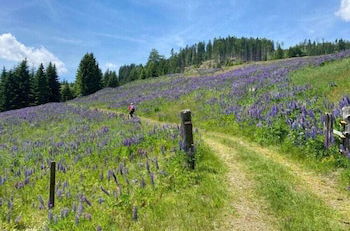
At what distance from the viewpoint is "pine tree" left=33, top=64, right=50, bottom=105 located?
65.4m

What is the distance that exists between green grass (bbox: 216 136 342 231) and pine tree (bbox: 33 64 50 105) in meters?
60.9

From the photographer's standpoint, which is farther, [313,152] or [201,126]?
[201,126]

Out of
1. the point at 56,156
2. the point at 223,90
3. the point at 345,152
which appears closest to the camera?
the point at 345,152

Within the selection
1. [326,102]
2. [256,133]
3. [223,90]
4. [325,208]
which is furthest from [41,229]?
[223,90]

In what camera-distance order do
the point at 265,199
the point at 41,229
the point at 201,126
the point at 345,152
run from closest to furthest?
1. the point at 41,229
2. the point at 265,199
3. the point at 345,152
4. the point at 201,126

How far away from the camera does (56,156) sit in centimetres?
1470

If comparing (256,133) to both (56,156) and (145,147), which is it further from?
(56,156)

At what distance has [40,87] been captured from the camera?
215 ft

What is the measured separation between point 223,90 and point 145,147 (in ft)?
54.8

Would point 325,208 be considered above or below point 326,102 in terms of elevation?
below

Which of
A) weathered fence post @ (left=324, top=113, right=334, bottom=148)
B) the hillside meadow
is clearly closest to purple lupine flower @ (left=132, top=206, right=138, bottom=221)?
the hillside meadow

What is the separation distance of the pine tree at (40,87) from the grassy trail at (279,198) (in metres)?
59.8

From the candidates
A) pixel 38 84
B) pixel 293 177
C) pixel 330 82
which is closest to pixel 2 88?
pixel 38 84

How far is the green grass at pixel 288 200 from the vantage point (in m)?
7.31
